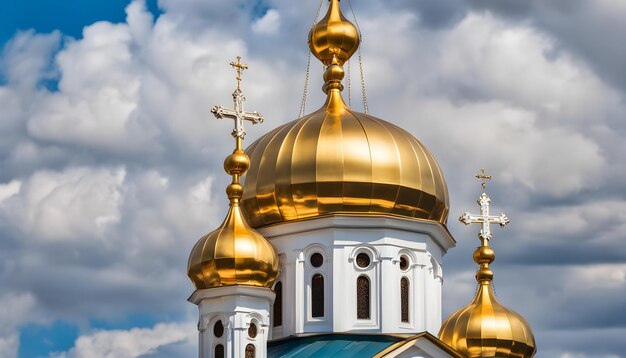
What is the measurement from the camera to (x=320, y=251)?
34.8 m

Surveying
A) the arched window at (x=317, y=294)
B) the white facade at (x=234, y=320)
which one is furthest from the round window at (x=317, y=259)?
the white facade at (x=234, y=320)

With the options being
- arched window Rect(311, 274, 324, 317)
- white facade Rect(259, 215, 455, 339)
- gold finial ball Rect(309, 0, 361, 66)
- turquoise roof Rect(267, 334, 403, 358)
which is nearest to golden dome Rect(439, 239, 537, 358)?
white facade Rect(259, 215, 455, 339)

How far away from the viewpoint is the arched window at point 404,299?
1373 inches

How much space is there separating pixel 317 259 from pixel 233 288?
3.04m

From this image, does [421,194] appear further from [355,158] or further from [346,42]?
[346,42]

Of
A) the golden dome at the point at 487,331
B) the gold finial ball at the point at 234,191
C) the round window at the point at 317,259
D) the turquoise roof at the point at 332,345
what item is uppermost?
the gold finial ball at the point at 234,191

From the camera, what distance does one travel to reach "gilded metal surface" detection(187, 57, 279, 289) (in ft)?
107

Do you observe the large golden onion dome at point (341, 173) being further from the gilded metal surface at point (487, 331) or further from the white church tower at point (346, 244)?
the gilded metal surface at point (487, 331)

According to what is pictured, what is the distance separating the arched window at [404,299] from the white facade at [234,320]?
3300mm

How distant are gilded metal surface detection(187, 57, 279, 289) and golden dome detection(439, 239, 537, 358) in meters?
4.59

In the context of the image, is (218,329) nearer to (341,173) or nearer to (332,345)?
(332,345)

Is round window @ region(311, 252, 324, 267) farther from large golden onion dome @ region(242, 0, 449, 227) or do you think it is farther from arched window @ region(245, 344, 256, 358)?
arched window @ region(245, 344, 256, 358)

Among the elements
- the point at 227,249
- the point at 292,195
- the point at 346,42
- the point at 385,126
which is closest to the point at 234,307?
the point at 227,249

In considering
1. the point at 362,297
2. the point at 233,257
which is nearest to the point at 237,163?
the point at 233,257
